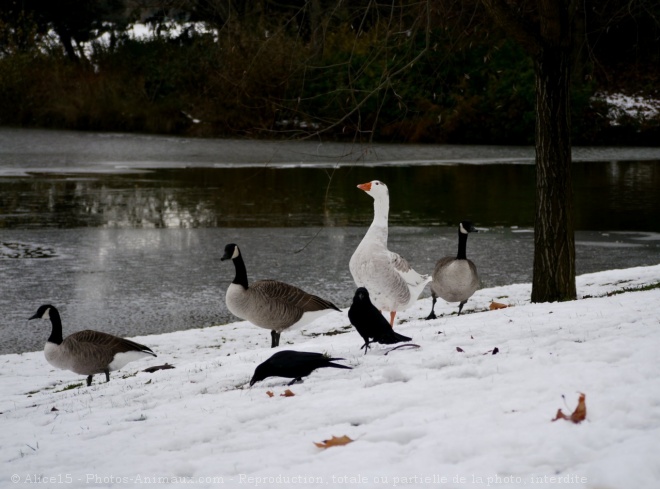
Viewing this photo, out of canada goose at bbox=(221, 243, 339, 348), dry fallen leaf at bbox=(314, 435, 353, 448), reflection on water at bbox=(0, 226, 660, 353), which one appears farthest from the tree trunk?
dry fallen leaf at bbox=(314, 435, 353, 448)

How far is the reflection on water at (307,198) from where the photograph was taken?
57.6ft

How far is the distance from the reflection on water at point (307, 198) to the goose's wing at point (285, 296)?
17.4 ft

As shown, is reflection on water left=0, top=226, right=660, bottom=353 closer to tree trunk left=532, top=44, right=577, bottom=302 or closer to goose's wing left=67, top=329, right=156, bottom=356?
tree trunk left=532, top=44, right=577, bottom=302

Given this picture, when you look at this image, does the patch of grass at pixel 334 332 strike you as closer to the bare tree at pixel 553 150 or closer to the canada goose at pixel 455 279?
the canada goose at pixel 455 279

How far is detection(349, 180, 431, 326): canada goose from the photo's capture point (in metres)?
8.15

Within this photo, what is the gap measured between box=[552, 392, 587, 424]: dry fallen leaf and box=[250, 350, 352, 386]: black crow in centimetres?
171

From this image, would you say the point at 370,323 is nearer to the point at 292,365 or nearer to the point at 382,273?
the point at 292,365

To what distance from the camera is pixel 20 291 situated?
11.2 metres

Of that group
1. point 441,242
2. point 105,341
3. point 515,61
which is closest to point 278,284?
point 105,341

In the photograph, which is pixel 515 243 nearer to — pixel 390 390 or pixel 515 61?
pixel 390 390

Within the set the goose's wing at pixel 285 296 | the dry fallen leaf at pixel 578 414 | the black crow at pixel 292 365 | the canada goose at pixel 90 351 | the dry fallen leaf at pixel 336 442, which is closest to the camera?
the dry fallen leaf at pixel 578 414

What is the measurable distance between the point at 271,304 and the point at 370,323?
222cm

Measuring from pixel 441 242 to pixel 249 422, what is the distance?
33.9 ft

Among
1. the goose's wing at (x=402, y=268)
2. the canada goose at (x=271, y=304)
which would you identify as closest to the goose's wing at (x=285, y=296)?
the canada goose at (x=271, y=304)
